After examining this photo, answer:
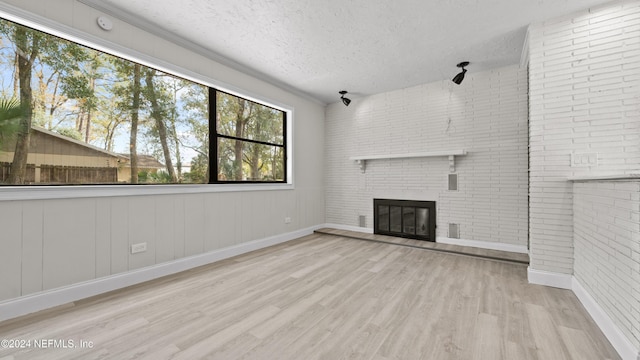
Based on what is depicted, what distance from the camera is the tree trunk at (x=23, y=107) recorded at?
2098mm

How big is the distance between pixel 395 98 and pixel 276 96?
226cm

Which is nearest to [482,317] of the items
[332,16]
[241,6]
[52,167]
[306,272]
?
[306,272]

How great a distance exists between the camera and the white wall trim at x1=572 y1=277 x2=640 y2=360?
4.84 feet

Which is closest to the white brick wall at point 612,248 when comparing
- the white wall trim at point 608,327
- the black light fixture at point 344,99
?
the white wall trim at point 608,327

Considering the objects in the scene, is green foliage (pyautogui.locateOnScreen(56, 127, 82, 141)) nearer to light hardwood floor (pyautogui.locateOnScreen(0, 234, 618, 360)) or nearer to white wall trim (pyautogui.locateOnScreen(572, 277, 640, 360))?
light hardwood floor (pyautogui.locateOnScreen(0, 234, 618, 360))

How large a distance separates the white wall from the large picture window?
9.2 inches

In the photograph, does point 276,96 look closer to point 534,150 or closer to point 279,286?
point 279,286

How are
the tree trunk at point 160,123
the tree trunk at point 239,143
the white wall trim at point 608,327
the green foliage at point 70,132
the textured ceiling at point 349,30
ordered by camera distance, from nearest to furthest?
the white wall trim at point 608,327, the green foliage at point 70,132, the textured ceiling at point 349,30, the tree trunk at point 160,123, the tree trunk at point 239,143

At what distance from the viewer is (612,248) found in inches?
68.6

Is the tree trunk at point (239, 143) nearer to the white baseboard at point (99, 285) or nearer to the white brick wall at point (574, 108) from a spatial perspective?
the white baseboard at point (99, 285)

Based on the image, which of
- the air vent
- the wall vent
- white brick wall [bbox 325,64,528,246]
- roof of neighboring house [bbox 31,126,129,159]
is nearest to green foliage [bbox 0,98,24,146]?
roof of neighboring house [bbox 31,126,129,159]

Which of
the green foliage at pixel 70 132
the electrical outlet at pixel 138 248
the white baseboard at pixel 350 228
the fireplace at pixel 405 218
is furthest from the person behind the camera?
the white baseboard at pixel 350 228

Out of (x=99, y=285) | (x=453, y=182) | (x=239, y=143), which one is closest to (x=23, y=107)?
(x=99, y=285)

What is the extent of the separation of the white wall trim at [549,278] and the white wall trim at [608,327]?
19 centimetres
